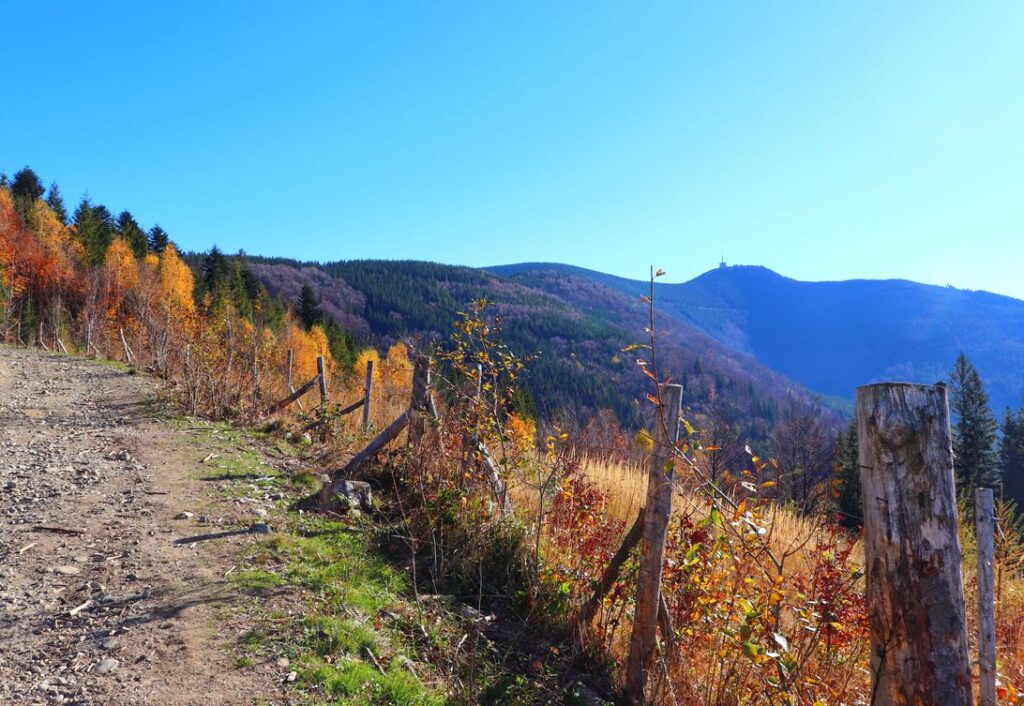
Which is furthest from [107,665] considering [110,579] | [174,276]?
A: [174,276]

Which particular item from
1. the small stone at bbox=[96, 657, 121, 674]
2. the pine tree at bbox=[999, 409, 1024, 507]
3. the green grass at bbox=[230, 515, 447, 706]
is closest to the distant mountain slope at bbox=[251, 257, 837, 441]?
the pine tree at bbox=[999, 409, 1024, 507]

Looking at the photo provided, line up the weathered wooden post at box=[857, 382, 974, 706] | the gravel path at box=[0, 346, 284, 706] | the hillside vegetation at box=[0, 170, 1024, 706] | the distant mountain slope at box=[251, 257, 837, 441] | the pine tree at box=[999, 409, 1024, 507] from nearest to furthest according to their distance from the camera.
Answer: the weathered wooden post at box=[857, 382, 974, 706] < the gravel path at box=[0, 346, 284, 706] < the hillside vegetation at box=[0, 170, 1024, 706] < the pine tree at box=[999, 409, 1024, 507] < the distant mountain slope at box=[251, 257, 837, 441]

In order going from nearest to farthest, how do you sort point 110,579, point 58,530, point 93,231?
point 110,579, point 58,530, point 93,231

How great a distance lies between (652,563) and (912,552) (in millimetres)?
1863

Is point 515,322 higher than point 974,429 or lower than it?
higher

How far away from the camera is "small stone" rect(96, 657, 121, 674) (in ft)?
10.6

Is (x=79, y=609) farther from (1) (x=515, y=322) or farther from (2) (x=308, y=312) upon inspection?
(1) (x=515, y=322)

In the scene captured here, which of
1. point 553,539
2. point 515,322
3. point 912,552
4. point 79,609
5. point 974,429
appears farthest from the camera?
point 515,322

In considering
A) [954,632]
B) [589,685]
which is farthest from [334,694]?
[954,632]

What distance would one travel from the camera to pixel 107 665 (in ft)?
10.7

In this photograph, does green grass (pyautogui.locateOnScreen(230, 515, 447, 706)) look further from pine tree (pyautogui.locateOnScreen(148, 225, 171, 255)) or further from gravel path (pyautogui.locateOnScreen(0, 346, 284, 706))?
pine tree (pyautogui.locateOnScreen(148, 225, 171, 255))

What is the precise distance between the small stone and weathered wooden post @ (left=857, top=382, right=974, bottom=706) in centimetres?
371

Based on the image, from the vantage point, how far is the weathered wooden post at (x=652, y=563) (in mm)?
3711

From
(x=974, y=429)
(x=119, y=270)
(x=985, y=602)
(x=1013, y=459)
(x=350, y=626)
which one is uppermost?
(x=119, y=270)
